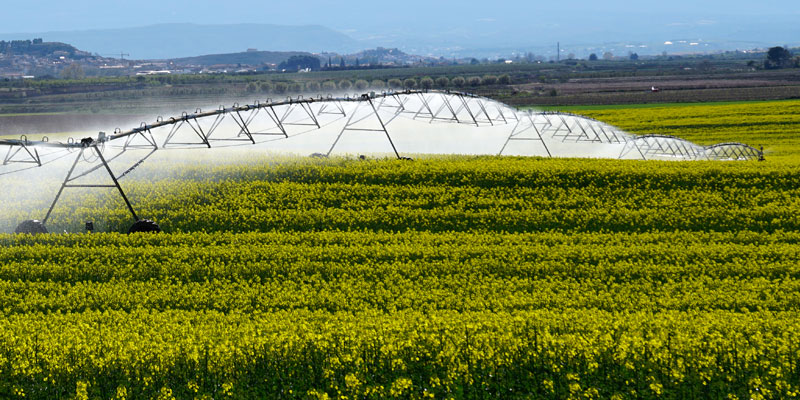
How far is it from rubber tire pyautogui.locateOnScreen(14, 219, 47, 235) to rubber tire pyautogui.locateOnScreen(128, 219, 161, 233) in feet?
14.4

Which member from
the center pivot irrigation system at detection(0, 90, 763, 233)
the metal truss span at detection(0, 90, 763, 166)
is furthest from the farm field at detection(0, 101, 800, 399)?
the metal truss span at detection(0, 90, 763, 166)

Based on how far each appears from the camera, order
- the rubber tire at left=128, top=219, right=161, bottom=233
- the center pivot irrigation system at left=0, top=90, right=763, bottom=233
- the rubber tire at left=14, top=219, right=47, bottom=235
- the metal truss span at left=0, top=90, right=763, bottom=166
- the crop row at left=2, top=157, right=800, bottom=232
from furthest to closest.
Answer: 1. the metal truss span at left=0, top=90, right=763, bottom=166
2. the center pivot irrigation system at left=0, top=90, right=763, bottom=233
3. the crop row at left=2, top=157, right=800, bottom=232
4. the rubber tire at left=14, top=219, right=47, bottom=235
5. the rubber tire at left=128, top=219, right=161, bottom=233

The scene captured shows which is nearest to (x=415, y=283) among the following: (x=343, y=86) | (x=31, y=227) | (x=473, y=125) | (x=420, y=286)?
(x=420, y=286)

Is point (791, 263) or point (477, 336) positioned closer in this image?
point (477, 336)

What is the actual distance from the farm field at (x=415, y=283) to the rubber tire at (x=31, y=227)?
124 centimetres

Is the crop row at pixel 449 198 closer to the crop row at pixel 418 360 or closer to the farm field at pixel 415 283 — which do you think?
the farm field at pixel 415 283

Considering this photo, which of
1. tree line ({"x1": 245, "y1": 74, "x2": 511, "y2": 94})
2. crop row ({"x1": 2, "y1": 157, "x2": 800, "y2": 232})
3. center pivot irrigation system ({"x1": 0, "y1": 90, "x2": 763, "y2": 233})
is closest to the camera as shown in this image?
crop row ({"x1": 2, "y1": 157, "x2": 800, "y2": 232})

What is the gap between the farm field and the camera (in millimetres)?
20375

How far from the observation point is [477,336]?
70.7ft

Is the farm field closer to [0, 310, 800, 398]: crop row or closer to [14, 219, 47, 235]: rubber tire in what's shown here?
[0, 310, 800, 398]: crop row

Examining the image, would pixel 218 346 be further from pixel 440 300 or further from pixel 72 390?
pixel 440 300

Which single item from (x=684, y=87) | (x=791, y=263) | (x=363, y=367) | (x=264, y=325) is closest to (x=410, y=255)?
(x=264, y=325)

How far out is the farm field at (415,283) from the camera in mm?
20375

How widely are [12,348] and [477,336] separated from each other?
12.7 meters
